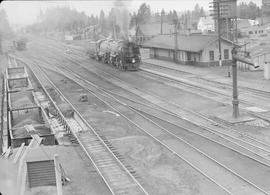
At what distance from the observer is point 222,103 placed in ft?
95.6

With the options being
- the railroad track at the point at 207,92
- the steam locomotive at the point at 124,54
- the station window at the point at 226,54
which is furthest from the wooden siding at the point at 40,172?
the station window at the point at 226,54

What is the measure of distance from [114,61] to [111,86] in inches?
504

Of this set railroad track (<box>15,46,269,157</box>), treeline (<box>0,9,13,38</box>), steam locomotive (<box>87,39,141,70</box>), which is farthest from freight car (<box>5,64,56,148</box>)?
steam locomotive (<box>87,39,141,70</box>)

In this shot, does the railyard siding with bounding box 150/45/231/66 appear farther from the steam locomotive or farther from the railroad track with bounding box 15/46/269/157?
the railroad track with bounding box 15/46/269/157

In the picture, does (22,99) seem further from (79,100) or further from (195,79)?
(195,79)

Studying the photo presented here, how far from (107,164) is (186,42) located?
36.3 meters

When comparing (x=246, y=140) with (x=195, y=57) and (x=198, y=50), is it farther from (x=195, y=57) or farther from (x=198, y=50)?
(x=195, y=57)

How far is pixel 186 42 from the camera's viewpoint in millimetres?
52500

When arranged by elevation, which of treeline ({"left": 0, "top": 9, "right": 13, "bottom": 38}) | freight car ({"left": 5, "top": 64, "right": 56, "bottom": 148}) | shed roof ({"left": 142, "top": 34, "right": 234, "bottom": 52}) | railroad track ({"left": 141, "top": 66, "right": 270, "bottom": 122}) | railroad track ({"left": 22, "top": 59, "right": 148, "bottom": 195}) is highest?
treeline ({"left": 0, "top": 9, "right": 13, "bottom": 38})

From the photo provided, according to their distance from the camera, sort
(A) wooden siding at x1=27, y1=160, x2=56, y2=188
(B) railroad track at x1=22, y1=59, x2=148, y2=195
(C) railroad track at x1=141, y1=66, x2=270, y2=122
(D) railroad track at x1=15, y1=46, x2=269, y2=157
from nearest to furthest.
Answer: (A) wooden siding at x1=27, y1=160, x2=56, y2=188 → (B) railroad track at x1=22, y1=59, x2=148, y2=195 → (D) railroad track at x1=15, y1=46, x2=269, y2=157 → (C) railroad track at x1=141, y1=66, x2=270, y2=122

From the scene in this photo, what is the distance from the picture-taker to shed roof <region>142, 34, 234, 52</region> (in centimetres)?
4788

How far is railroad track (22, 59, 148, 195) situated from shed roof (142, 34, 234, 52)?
25.8 meters

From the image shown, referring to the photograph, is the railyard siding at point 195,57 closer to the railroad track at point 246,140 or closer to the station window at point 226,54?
the station window at point 226,54

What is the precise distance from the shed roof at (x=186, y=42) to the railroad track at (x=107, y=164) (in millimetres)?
25839
